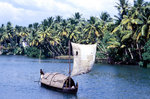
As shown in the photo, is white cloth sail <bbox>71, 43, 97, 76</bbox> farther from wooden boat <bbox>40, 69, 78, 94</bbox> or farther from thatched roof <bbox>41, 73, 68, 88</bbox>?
thatched roof <bbox>41, 73, 68, 88</bbox>

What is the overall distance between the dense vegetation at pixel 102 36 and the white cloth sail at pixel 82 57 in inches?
1056

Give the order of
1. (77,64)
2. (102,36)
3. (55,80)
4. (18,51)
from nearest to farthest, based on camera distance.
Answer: (77,64)
(55,80)
(102,36)
(18,51)

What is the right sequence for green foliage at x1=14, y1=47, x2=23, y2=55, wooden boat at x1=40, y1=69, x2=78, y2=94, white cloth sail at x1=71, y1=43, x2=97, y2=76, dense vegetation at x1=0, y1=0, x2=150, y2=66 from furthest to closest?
green foliage at x1=14, y1=47, x2=23, y2=55, dense vegetation at x1=0, y1=0, x2=150, y2=66, white cloth sail at x1=71, y1=43, x2=97, y2=76, wooden boat at x1=40, y1=69, x2=78, y2=94

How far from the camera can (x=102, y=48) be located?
265 ft

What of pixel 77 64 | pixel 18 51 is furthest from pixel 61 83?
pixel 18 51

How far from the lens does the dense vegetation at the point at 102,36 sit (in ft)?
213

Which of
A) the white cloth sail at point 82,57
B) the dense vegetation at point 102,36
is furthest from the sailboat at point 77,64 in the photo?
the dense vegetation at point 102,36

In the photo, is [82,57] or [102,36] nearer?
[82,57]

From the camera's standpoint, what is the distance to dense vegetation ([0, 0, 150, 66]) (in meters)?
64.8

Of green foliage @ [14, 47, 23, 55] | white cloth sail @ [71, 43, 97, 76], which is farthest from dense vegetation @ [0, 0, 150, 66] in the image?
white cloth sail @ [71, 43, 97, 76]

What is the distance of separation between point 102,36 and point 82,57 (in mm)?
55075

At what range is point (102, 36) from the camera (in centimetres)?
8938

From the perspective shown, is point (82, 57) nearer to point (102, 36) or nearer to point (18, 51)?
point (102, 36)

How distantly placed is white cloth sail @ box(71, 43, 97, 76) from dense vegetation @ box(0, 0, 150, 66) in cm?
2683
